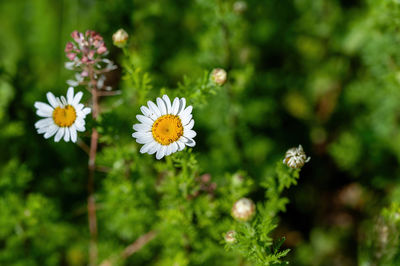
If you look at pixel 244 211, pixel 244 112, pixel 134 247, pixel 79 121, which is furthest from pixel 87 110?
pixel 244 112

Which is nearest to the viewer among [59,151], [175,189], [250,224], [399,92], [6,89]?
[250,224]

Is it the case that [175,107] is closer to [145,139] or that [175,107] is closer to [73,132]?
[145,139]

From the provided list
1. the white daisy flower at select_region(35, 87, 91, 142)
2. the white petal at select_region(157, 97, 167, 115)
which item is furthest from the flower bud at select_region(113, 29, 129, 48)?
the white petal at select_region(157, 97, 167, 115)

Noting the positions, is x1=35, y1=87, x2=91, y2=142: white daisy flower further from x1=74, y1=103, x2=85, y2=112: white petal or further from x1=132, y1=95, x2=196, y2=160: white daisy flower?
x1=132, y1=95, x2=196, y2=160: white daisy flower

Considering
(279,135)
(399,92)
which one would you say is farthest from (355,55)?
(279,135)

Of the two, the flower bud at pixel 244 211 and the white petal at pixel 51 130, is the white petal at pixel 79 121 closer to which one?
the white petal at pixel 51 130

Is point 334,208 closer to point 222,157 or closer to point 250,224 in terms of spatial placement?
point 222,157

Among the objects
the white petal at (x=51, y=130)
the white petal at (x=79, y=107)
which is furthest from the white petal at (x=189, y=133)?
the white petal at (x=51, y=130)
